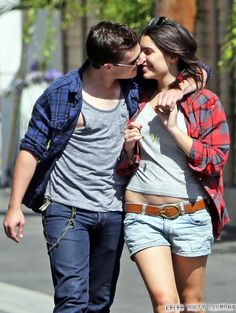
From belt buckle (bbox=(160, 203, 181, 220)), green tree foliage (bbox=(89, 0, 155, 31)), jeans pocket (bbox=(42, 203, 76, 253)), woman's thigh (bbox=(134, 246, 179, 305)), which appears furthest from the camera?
green tree foliage (bbox=(89, 0, 155, 31))

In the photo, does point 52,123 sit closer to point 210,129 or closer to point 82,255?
point 82,255

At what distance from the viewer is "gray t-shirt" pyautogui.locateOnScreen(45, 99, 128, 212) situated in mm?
5238

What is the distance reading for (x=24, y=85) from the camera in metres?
22.0

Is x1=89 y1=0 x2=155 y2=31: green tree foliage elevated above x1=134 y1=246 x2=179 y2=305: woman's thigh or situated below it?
below

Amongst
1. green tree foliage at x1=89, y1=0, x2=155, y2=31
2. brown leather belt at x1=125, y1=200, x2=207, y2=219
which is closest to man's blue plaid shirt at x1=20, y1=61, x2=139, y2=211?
brown leather belt at x1=125, y1=200, x2=207, y2=219

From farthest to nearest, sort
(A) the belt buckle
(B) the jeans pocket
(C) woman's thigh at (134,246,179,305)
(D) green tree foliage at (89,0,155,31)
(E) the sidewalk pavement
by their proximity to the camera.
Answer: (D) green tree foliage at (89,0,155,31) < (E) the sidewalk pavement < (B) the jeans pocket < (A) the belt buckle < (C) woman's thigh at (134,246,179,305)

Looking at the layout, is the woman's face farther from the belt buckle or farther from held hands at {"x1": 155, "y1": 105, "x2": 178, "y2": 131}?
the belt buckle

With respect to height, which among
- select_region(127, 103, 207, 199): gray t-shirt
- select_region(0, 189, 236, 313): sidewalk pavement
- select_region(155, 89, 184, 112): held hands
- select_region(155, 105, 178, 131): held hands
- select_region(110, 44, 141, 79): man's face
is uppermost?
select_region(110, 44, 141, 79): man's face

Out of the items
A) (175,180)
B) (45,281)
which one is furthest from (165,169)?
(45,281)

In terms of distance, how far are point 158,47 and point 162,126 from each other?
377mm

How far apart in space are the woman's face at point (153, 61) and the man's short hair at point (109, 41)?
6 cm

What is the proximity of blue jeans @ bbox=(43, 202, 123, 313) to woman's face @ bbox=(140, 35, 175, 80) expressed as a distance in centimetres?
71

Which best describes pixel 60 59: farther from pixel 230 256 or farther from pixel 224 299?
pixel 224 299

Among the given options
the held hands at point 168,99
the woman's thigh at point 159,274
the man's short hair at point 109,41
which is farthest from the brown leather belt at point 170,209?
the man's short hair at point 109,41
